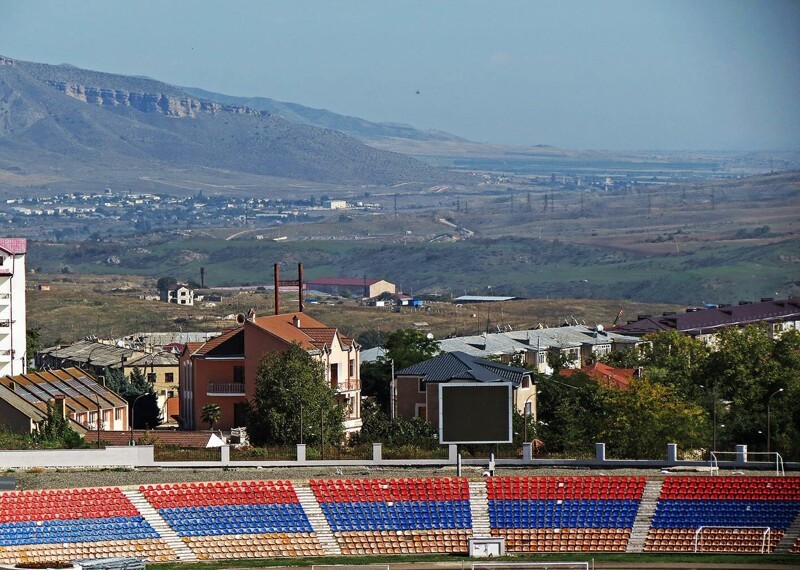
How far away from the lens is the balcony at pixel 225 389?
303 feet

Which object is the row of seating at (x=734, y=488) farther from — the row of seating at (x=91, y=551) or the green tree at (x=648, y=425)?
the row of seating at (x=91, y=551)

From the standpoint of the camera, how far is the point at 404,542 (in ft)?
194

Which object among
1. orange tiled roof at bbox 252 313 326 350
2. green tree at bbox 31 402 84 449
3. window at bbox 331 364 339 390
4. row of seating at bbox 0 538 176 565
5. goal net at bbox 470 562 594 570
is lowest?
goal net at bbox 470 562 594 570

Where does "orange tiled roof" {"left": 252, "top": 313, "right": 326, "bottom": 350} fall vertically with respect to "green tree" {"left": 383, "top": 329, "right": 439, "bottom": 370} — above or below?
above

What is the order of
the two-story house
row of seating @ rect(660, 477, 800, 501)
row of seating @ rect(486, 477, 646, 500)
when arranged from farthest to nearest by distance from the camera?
the two-story house
row of seating @ rect(486, 477, 646, 500)
row of seating @ rect(660, 477, 800, 501)

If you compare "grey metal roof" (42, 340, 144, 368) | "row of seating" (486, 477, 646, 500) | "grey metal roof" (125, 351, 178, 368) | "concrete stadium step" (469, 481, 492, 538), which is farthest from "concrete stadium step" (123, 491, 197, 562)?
"grey metal roof" (42, 340, 144, 368)

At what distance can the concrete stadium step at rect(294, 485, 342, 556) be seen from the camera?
59.0 m

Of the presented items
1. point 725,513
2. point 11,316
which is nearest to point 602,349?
point 11,316

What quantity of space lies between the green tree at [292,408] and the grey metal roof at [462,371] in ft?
23.0

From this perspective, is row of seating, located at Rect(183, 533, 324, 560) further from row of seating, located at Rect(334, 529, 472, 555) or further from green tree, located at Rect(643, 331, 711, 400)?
green tree, located at Rect(643, 331, 711, 400)

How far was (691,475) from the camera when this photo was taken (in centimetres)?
6450

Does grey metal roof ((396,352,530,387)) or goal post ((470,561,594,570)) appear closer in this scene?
goal post ((470,561,594,570))

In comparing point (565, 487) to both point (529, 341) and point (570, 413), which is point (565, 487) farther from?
point (529, 341)

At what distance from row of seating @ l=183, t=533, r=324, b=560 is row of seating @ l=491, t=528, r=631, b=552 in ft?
21.9
